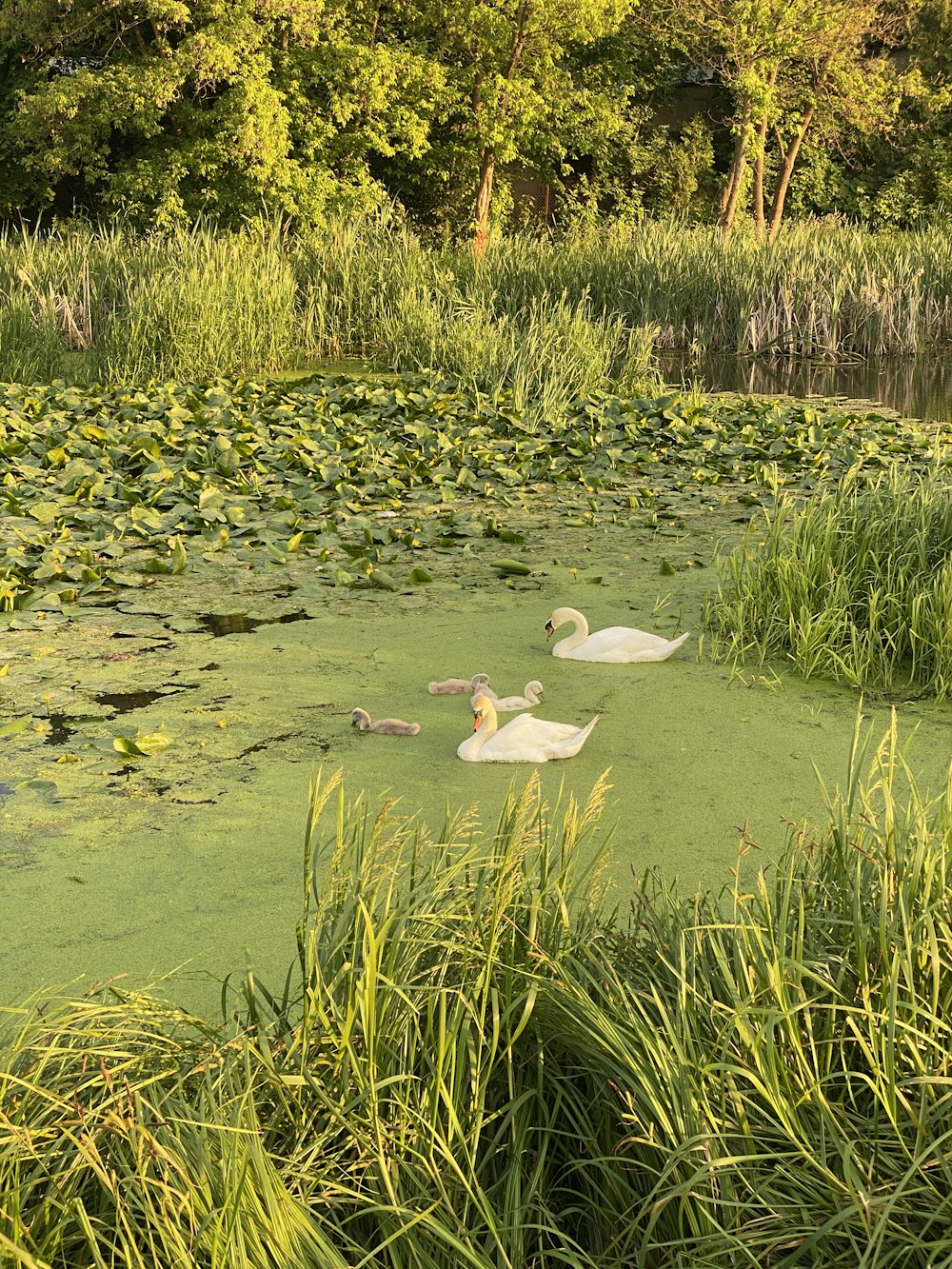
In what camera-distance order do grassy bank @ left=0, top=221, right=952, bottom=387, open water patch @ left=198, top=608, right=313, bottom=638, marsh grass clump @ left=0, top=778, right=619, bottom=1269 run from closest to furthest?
1. marsh grass clump @ left=0, top=778, right=619, bottom=1269
2. open water patch @ left=198, top=608, right=313, bottom=638
3. grassy bank @ left=0, top=221, right=952, bottom=387

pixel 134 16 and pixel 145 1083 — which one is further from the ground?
pixel 134 16

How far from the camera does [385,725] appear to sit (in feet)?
12.4

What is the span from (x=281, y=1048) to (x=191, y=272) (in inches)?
320

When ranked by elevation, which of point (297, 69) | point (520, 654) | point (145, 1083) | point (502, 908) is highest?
point (297, 69)

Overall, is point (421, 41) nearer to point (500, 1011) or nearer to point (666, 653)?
point (666, 653)

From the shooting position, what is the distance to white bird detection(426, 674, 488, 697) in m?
4.07

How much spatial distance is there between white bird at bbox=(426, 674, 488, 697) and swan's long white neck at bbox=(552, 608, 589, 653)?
403mm

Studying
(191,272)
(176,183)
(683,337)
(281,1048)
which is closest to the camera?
(281,1048)

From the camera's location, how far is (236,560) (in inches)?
221

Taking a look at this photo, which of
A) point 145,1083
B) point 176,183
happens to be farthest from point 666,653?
point 176,183

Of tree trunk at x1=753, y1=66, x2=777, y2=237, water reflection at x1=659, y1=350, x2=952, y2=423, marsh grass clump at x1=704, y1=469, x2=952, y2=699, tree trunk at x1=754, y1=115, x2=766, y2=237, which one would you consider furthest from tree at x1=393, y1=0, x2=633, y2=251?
marsh grass clump at x1=704, y1=469, x2=952, y2=699

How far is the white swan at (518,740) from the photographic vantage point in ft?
11.6

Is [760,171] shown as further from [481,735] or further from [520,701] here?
[481,735]

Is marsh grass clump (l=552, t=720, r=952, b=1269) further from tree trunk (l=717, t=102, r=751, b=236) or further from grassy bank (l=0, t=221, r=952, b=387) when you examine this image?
tree trunk (l=717, t=102, r=751, b=236)
